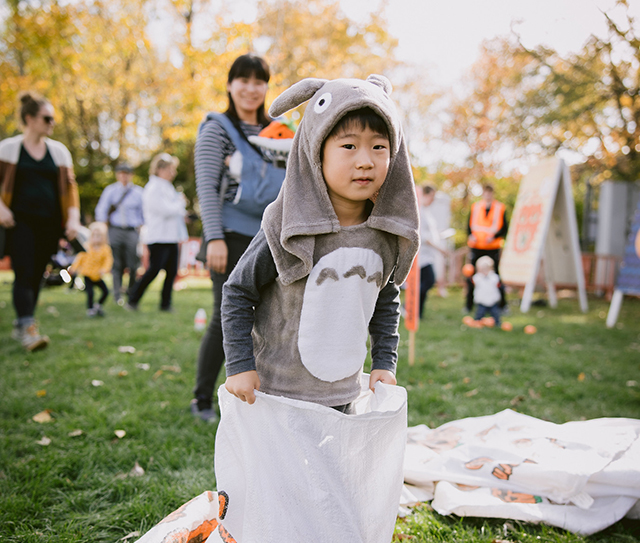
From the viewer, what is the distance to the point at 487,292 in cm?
641

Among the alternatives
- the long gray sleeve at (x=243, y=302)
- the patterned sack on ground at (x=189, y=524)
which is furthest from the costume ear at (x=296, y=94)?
the patterned sack on ground at (x=189, y=524)

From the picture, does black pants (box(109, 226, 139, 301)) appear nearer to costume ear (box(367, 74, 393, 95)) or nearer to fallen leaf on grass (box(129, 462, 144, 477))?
fallen leaf on grass (box(129, 462, 144, 477))

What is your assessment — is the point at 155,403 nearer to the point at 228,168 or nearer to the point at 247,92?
the point at 228,168

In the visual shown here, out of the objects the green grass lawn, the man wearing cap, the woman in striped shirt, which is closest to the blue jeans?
the green grass lawn

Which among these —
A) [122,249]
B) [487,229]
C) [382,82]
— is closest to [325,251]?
[382,82]

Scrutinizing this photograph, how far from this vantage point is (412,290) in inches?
163

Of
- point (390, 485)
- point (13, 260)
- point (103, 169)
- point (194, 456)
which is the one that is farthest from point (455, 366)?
point (103, 169)

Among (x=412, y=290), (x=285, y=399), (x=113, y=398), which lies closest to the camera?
(x=285, y=399)

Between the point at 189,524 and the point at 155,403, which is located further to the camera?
the point at 155,403

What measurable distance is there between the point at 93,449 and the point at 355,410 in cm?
148

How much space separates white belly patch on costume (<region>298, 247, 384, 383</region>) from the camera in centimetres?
140

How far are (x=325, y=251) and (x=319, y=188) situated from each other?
18 cm

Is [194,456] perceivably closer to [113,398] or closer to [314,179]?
[113,398]

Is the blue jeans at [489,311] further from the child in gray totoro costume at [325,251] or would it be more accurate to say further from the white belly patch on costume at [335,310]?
the white belly patch on costume at [335,310]
